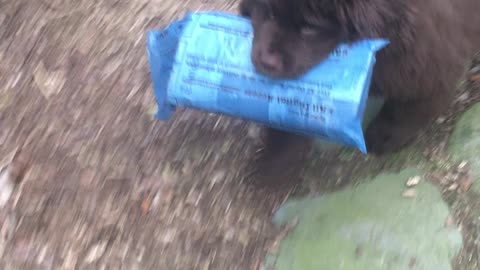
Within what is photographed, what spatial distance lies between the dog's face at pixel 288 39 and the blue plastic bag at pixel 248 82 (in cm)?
3

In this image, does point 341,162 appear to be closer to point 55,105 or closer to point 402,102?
point 402,102

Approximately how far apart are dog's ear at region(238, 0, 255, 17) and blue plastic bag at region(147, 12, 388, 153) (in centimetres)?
2

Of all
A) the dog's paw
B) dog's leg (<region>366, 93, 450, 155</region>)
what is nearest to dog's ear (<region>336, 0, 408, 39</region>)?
dog's leg (<region>366, 93, 450, 155</region>)

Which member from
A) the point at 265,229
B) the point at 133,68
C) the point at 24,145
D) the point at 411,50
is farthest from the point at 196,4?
the point at 411,50

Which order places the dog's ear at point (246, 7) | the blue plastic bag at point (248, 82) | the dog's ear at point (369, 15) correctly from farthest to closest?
the dog's ear at point (246, 7)
the blue plastic bag at point (248, 82)
the dog's ear at point (369, 15)

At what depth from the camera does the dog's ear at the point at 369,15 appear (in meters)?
1.48

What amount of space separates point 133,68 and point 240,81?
86 cm

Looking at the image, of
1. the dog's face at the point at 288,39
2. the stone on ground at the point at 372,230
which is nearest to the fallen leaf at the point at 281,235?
the stone on ground at the point at 372,230

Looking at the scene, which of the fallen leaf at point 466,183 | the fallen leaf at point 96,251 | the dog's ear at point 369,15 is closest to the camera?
the dog's ear at point 369,15

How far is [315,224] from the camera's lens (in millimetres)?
1975

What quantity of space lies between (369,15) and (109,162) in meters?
1.11

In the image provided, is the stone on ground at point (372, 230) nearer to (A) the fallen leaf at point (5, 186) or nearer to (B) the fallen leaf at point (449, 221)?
(B) the fallen leaf at point (449, 221)

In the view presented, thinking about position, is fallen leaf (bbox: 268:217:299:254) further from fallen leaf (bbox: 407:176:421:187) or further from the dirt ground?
fallen leaf (bbox: 407:176:421:187)

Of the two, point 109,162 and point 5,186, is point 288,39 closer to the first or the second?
point 109,162
